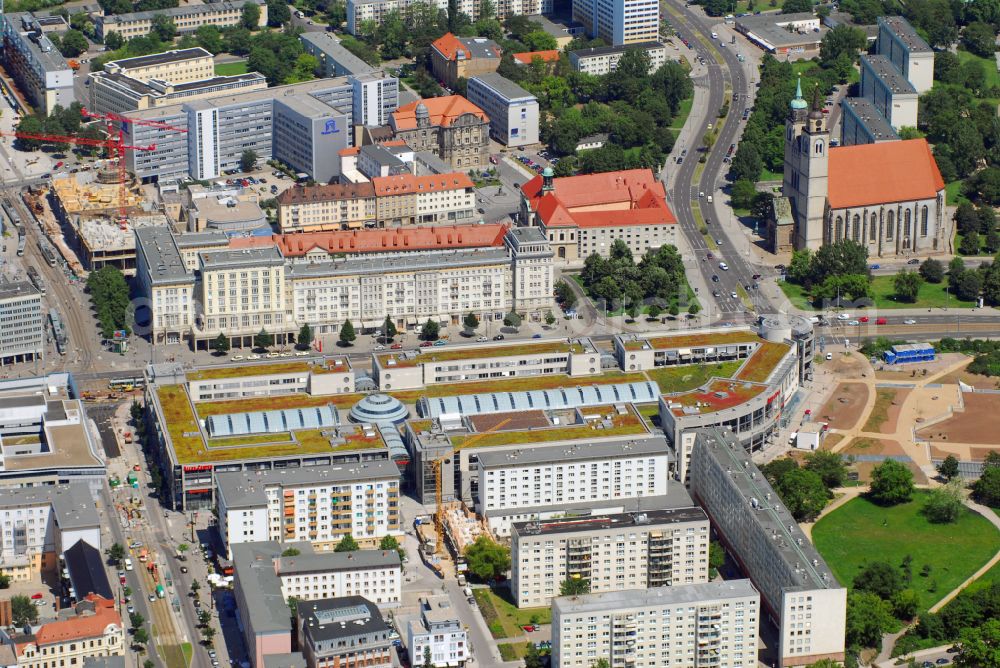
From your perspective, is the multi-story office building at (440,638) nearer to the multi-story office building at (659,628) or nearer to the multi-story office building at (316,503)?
the multi-story office building at (659,628)

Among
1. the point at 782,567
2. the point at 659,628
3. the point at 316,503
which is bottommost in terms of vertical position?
the point at 659,628

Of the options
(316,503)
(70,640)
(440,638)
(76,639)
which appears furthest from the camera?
(316,503)

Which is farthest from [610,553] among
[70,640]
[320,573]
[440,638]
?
[70,640]

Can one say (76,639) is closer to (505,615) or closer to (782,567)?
(505,615)

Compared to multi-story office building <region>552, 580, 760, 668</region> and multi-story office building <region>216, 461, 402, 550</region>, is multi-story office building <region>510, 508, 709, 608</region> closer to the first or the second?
multi-story office building <region>552, 580, 760, 668</region>

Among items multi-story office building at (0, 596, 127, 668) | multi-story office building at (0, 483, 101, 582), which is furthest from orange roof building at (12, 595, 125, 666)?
multi-story office building at (0, 483, 101, 582)

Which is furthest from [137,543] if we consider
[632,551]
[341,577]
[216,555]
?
[632,551]

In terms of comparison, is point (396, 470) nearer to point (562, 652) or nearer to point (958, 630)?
point (562, 652)
